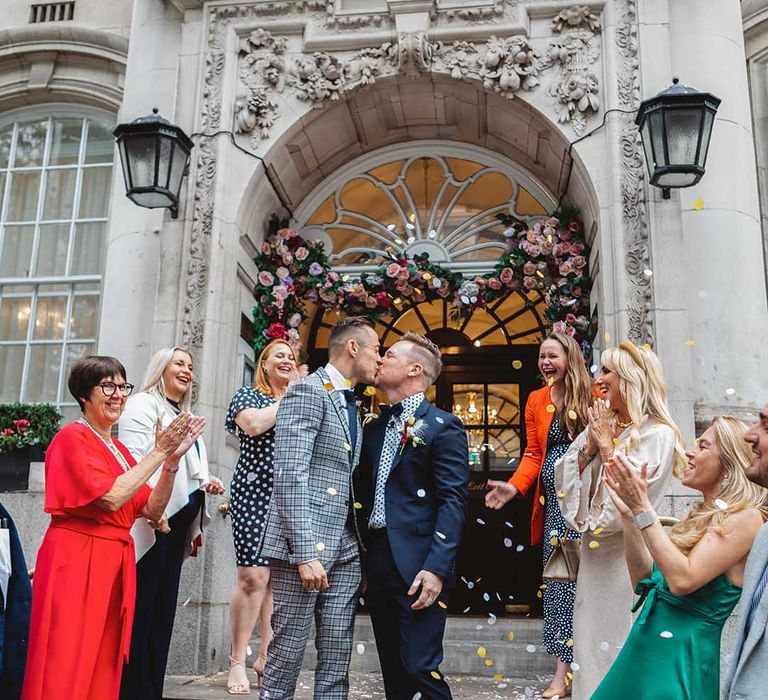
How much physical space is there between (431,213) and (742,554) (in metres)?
6.18

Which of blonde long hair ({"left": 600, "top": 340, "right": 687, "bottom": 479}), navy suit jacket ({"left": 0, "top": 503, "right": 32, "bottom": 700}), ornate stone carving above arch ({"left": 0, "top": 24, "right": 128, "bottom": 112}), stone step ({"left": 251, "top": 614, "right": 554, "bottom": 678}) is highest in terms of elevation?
ornate stone carving above arch ({"left": 0, "top": 24, "right": 128, "bottom": 112})

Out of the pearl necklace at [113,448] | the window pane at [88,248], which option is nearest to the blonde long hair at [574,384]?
the pearl necklace at [113,448]

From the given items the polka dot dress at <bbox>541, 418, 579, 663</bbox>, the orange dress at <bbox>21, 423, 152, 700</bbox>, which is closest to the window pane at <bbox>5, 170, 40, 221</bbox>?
the orange dress at <bbox>21, 423, 152, 700</bbox>

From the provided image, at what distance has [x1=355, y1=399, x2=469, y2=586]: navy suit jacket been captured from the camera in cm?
392

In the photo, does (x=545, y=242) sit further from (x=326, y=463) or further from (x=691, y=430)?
(x=326, y=463)

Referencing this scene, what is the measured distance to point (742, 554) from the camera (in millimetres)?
2904

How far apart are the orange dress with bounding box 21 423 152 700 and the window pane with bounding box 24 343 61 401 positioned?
5.22 m

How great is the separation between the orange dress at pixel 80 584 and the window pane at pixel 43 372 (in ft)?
17.1

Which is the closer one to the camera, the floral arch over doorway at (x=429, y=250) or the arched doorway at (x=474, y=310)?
the floral arch over doorway at (x=429, y=250)

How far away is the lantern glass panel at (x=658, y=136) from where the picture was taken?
651 cm

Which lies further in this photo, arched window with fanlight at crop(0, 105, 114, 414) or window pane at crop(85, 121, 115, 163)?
window pane at crop(85, 121, 115, 163)

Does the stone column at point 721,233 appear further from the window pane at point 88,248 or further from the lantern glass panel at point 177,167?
the window pane at point 88,248

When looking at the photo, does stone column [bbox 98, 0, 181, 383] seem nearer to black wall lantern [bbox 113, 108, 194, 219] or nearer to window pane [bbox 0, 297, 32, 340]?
black wall lantern [bbox 113, 108, 194, 219]

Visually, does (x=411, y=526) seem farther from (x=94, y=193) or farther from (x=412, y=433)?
(x=94, y=193)
